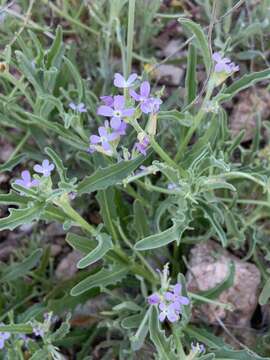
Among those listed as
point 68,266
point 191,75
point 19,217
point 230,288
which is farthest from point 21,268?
point 191,75

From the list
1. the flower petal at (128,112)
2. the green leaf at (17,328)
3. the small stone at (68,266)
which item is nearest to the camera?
the flower petal at (128,112)

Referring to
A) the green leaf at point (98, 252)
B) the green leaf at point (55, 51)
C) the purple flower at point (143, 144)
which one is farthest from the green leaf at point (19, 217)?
the green leaf at point (55, 51)

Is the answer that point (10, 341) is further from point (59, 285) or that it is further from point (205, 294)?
point (205, 294)

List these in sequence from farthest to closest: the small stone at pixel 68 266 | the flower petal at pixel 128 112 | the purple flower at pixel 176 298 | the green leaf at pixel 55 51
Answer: the small stone at pixel 68 266, the green leaf at pixel 55 51, the purple flower at pixel 176 298, the flower petal at pixel 128 112

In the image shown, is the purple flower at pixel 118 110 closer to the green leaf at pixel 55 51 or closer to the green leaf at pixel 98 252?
the green leaf at pixel 98 252

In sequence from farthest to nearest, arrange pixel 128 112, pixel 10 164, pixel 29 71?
pixel 10 164 < pixel 29 71 < pixel 128 112

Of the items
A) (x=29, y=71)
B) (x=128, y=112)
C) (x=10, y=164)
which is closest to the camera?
(x=128, y=112)

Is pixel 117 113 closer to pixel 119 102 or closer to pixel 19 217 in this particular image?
pixel 119 102
